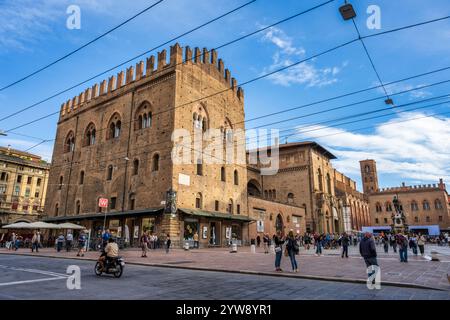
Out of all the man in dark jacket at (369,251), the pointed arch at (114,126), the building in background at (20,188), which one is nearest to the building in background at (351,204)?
the pointed arch at (114,126)

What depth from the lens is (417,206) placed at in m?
67.2

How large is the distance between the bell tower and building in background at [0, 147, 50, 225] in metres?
81.7

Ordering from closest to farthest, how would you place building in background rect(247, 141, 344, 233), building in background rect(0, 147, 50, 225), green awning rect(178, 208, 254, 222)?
green awning rect(178, 208, 254, 222) < building in background rect(247, 141, 344, 233) < building in background rect(0, 147, 50, 225)

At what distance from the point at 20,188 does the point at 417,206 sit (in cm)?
7718

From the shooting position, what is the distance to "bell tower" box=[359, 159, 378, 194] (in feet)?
297

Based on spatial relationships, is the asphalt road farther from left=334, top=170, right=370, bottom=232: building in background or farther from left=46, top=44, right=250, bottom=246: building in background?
left=334, top=170, right=370, bottom=232: building in background

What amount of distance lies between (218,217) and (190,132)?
7945 mm

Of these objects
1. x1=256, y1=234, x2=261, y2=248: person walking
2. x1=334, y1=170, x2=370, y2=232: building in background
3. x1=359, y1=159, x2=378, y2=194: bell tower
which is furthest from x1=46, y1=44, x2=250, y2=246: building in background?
x1=359, y1=159, x2=378, y2=194: bell tower

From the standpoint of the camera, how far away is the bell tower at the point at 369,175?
9038cm

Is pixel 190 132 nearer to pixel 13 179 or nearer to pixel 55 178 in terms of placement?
pixel 55 178

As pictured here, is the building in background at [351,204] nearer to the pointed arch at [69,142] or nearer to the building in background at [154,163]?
the building in background at [154,163]

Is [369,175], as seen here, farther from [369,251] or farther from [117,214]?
[369,251]
